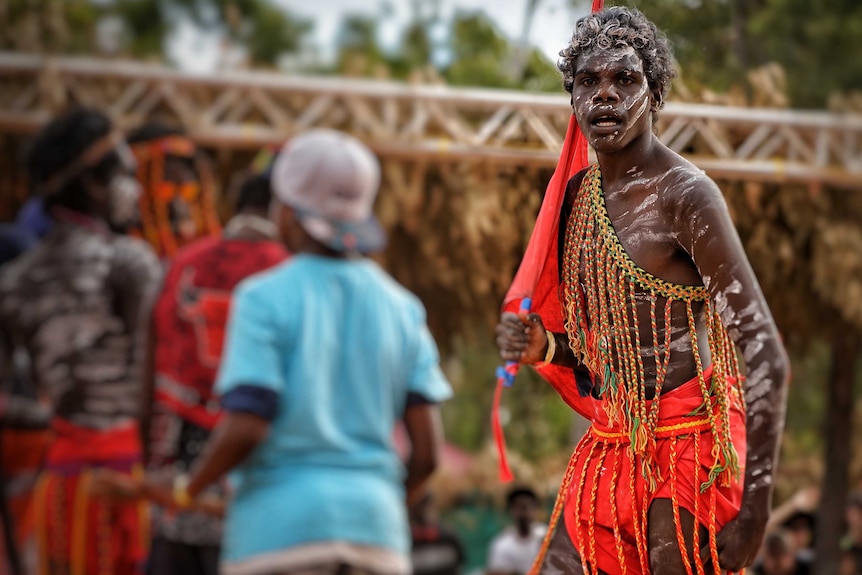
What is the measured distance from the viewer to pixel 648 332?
2807mm

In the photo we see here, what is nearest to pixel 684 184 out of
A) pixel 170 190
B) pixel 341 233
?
pixel 341 233

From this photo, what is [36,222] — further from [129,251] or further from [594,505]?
[594,505]

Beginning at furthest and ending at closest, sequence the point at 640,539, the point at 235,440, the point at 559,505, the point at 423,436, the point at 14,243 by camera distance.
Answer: the point at 14,243
the point at 423,436
the point at 235,440
the point at 559,505
the point at 640,539

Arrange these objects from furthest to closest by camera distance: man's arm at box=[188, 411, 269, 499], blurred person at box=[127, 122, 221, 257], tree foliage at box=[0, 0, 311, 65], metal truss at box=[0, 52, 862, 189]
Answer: tree foliage at box=[0, 0, 311, 65], blurred person at box=[127, 122, 221, 257], man's arm at box=[188, 411, 269, 499], metal truss at box=[0, 52, 862, 189]

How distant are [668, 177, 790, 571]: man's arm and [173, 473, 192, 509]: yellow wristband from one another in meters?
2.62

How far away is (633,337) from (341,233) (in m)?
2.18

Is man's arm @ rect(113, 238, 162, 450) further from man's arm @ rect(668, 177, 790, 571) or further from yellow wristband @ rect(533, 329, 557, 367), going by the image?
man's arm @ rect(668, 177, 790, 571)

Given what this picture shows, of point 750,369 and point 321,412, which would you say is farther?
point 321,412

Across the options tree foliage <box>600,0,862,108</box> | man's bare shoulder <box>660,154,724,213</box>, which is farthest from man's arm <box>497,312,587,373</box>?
tree foliage <box>600,0,862,108</box>

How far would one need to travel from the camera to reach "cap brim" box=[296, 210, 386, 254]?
15.9 feet

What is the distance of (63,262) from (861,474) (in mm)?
6434

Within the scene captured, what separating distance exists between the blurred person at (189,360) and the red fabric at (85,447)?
0.35m

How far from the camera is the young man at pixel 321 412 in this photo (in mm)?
4512

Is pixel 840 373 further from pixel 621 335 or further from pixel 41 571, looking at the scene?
pixel 621 335
